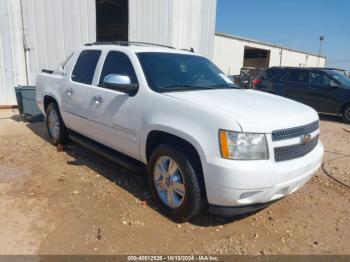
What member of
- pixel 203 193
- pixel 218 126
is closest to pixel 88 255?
pixel 203 193

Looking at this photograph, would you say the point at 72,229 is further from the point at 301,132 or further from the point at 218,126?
the point at 301,132

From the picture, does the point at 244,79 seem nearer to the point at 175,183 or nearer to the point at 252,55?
the point at 175,183

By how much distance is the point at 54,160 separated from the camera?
5.22 m

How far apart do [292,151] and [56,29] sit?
9.22 meters

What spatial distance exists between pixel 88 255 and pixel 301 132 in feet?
7.71

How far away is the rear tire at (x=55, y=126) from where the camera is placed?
5695 mm

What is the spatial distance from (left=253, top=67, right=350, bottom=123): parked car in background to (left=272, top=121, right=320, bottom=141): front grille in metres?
7.62

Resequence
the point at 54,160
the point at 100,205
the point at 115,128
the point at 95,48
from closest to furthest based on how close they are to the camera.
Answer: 1. the point at 100,205
2. the point at 115,128
3. the point at 95,48
4. the point at 54,160

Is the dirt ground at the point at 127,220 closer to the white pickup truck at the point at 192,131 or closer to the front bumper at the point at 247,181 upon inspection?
the white pickup truck at the point at 192,131

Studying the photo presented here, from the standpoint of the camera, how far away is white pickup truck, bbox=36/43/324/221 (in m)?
2.85

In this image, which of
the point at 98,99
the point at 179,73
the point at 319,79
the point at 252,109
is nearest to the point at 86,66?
the point at 98,99

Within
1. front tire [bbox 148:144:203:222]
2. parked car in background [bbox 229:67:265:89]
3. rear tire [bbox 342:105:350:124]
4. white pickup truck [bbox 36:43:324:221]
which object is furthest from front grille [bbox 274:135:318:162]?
rear tire [bbox 342:105:350:124]

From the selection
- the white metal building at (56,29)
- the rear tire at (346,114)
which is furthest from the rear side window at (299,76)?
the white metal building at (56,29)

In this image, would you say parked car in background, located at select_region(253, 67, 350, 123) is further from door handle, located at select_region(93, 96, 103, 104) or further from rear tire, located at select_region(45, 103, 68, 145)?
door handle, located at select_region(93, 96, 103, 104)
